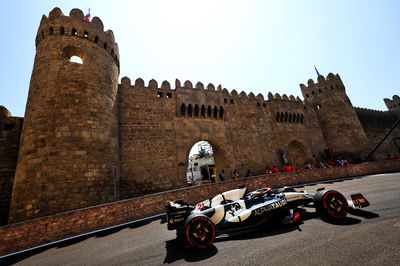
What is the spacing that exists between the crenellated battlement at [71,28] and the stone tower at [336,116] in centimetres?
2252

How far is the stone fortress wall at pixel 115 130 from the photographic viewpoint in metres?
8.15

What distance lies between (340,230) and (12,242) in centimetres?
864

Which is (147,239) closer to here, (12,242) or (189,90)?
(12,242)

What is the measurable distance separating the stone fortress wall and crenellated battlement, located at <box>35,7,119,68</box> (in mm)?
Answer: 57

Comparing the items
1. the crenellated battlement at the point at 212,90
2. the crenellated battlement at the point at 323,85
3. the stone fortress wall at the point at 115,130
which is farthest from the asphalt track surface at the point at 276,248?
the crenellated battlement at the point at 323,85

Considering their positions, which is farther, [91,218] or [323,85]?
[323,85]

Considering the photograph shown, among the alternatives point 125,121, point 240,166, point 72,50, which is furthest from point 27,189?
point 240,166

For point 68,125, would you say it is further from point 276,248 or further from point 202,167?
point 202,167

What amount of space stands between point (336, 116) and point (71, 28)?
2637cm

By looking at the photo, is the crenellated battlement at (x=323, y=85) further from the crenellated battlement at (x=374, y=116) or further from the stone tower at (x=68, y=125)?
the stone tower at (x=68, y=125)

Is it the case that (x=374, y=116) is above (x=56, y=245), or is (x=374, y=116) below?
above

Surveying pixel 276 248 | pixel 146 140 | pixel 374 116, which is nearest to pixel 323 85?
pixel 374 116

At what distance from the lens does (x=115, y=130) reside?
11023 millimetres

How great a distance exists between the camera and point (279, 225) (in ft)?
13.1
